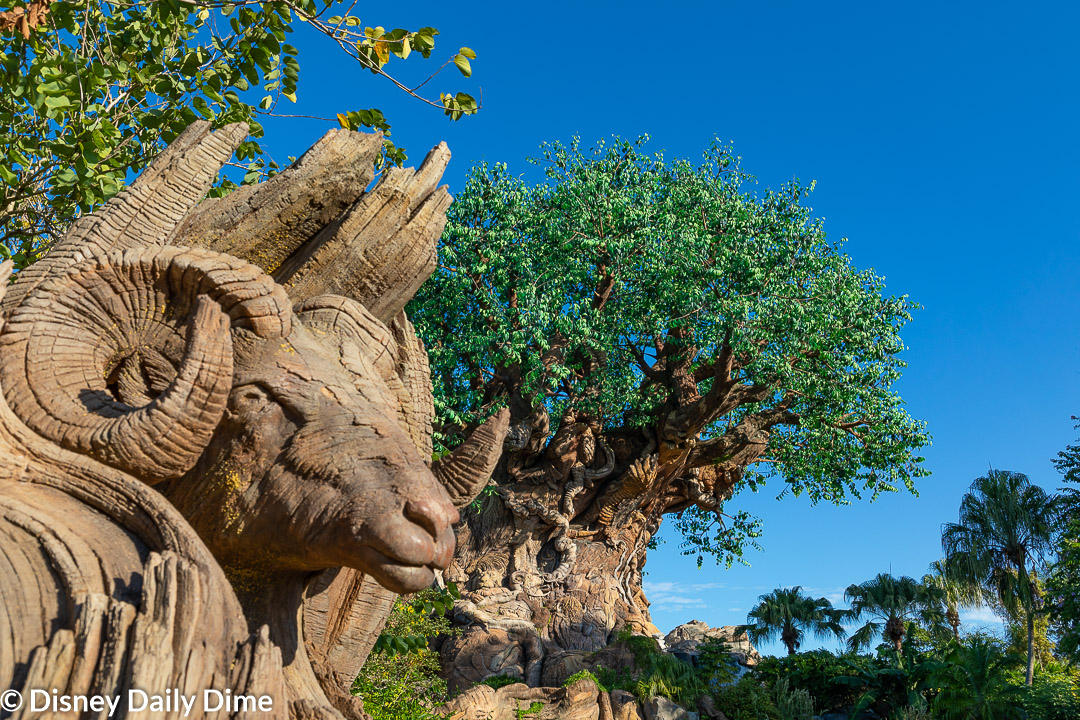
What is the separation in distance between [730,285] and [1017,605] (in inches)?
833

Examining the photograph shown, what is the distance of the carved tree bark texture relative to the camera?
98.1 inches

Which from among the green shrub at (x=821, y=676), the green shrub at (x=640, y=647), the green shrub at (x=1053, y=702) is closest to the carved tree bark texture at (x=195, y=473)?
the green shrub at (x=640, y=647)

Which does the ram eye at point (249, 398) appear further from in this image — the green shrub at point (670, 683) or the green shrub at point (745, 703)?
the green shrub at point (745, 703)

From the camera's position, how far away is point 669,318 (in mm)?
16469

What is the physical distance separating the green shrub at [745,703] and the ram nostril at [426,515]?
52.1 ft

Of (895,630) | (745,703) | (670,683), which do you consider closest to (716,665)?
(745,703)

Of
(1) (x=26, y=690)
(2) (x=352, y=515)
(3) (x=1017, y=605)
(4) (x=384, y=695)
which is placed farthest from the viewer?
(3) (x=1017, y=605)

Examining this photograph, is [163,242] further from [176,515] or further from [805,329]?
[805,329]

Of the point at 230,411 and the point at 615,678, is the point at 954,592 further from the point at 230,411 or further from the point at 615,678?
the point at 230,411

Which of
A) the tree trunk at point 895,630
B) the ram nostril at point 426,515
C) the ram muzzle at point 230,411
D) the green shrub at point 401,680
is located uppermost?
the tree trunk at point 895,630

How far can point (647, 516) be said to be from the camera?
21234mm

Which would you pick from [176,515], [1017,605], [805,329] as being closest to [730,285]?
[805,329]

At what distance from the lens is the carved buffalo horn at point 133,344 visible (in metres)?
3.00

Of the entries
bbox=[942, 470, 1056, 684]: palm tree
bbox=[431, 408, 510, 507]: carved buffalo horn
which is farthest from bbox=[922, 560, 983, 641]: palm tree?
bbox=[431, 408, 510, 507]: carved buffalo horn
